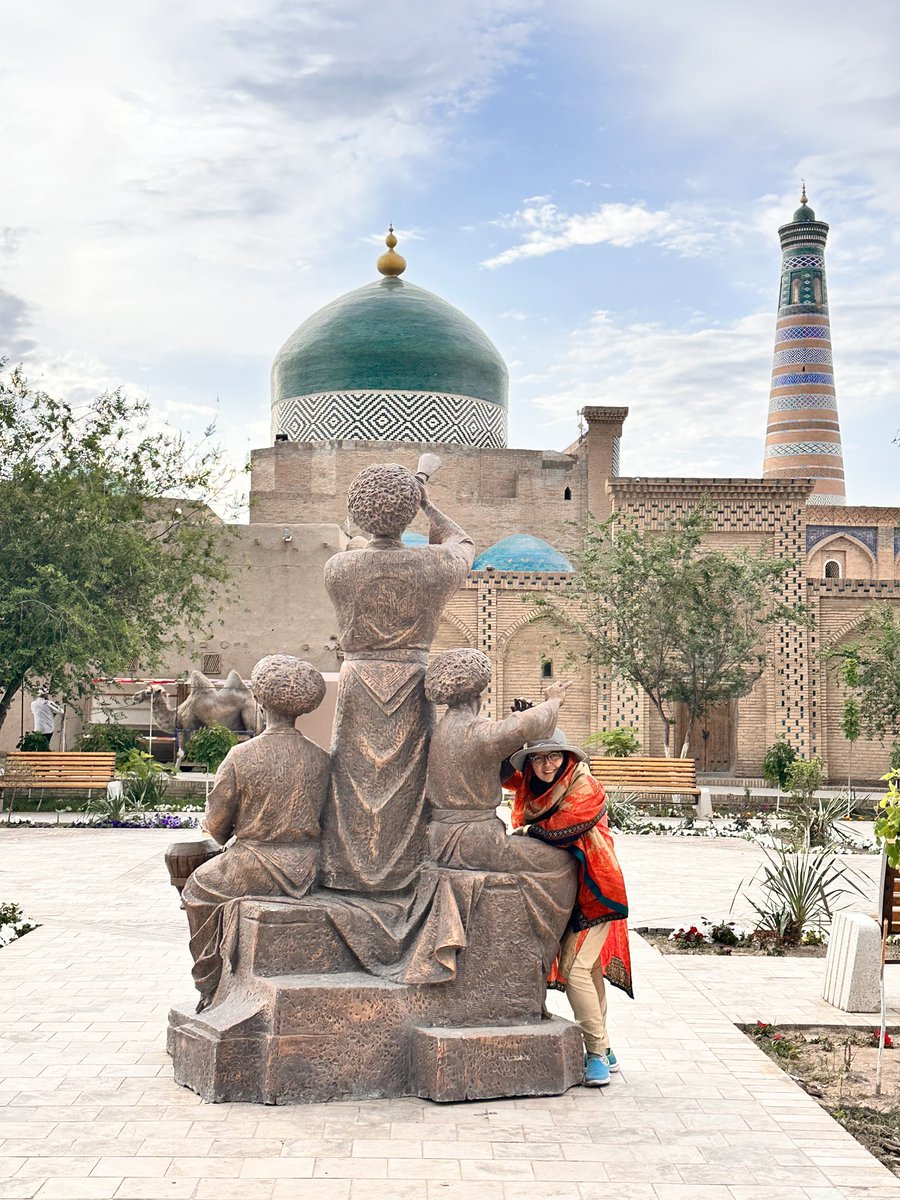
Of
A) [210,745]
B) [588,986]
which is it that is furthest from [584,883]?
[210,745]

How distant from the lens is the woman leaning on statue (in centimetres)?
490

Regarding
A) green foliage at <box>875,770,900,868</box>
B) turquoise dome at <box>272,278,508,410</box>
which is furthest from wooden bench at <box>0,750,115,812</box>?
turquoise dome at <box>272,278,508,410</box>

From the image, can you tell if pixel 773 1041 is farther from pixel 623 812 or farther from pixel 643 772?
pixel 643 772

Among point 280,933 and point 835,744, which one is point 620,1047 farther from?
point 835,744

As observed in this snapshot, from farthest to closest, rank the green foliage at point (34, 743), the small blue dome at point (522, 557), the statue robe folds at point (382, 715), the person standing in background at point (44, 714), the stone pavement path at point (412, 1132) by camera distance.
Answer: the small blue dome at point (522, 557) → the person standing in background at point (44, 714) → the green foliage at point (34, 743) → the statue robe folds at point (382, 715) → the stone pavement path at point (412, 1132)

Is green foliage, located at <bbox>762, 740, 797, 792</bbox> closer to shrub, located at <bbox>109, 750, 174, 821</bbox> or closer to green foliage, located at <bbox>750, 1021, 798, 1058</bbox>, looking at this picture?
shrub, located at <bbox>109, 750, 174, 821</bbox>

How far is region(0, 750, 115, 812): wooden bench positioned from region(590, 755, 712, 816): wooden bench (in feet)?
18.2

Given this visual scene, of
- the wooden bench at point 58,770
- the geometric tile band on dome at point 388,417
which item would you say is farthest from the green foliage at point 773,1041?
the geometric tile band on dome at point 388,417

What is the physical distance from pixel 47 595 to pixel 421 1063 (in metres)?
11.3

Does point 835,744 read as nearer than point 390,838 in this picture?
No

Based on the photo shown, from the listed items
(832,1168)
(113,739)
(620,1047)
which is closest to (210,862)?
(620,1047)

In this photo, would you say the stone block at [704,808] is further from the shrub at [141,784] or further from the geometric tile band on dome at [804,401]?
the geometric tile band on dome at [804,401]

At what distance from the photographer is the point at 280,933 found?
15.8ft

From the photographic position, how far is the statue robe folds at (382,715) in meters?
5.11
